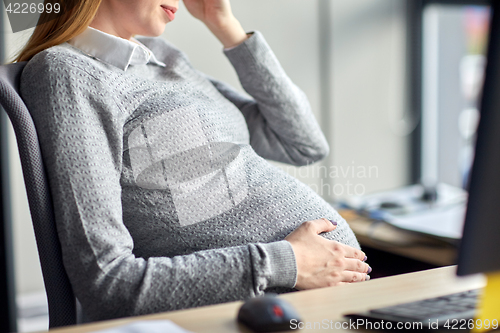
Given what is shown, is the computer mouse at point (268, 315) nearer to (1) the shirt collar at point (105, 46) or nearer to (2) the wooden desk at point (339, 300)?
(2) the wooden desk at point (339, 300)

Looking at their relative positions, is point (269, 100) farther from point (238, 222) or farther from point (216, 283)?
point (216, 283)

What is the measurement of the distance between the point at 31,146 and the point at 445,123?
250 centimetres

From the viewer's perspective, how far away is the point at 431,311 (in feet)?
1.69

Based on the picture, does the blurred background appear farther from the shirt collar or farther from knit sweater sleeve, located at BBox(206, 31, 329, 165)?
the shirt collar

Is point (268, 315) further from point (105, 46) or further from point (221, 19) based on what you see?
point (221, 19)

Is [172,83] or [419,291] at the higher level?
[172,83]

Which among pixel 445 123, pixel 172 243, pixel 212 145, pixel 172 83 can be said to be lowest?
pixel 445 123

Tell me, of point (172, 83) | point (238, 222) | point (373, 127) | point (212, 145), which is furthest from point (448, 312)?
point (373, 127)

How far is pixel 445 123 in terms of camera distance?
108 inches

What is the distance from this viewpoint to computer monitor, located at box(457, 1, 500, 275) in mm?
429

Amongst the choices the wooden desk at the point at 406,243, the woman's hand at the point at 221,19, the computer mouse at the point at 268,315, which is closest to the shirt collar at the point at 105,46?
the woman's hand at the point at 221,19

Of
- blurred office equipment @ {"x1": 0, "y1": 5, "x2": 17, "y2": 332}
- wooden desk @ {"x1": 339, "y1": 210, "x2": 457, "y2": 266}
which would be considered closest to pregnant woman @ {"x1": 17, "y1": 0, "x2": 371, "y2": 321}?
wooden desk @ {"x1": 339, "y1": 210, "x2": 457, "y2": 266}

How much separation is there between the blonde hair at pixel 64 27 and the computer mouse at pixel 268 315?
2.08 feet

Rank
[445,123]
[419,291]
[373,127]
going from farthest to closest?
1. [445,123]
2. [373,127]
3. [419,291]
